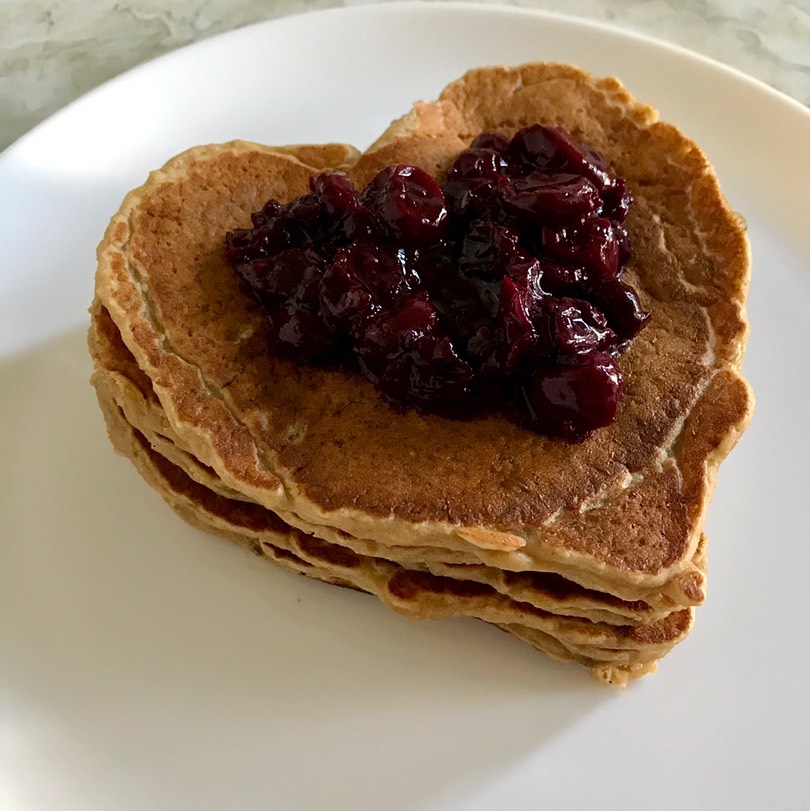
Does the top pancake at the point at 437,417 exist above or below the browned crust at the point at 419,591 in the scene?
above

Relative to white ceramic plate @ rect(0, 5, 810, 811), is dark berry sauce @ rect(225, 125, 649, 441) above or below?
above

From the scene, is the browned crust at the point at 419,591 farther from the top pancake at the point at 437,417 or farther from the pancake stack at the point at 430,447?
the top pancake at the point at 437,417

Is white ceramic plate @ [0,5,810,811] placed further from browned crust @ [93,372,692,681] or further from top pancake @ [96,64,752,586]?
top pancake @ [96,64,752,586]

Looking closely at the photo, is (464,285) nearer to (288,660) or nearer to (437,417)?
(437,417)

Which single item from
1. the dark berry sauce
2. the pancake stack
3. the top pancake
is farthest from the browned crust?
the dark berry sauce

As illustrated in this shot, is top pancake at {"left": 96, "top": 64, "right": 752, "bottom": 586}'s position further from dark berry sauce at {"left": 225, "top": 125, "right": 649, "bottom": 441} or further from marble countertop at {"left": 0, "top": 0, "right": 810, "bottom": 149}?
marble countertop at {"left": 0, "top": 0, "right": 810, "bottom": 149}

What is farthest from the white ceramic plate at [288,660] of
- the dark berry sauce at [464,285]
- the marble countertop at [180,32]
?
the marble countertop at [180,32]

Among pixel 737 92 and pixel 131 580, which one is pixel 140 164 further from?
pixel 737 92

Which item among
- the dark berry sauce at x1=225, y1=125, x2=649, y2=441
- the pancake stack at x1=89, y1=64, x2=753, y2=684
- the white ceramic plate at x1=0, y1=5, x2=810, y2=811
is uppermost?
the dark berry sauce at x1=225, y1=125, x2=649, y2=441

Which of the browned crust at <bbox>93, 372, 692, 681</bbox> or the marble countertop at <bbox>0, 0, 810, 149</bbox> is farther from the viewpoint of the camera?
the marble countertop at <bbox>0, 0, 810, 149</bbox>
